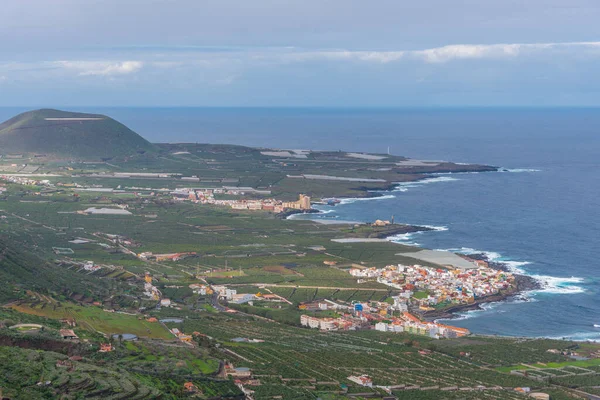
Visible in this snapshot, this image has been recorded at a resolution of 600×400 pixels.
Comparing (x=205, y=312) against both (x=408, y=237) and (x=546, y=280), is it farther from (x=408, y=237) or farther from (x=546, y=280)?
(x=408, y=237)

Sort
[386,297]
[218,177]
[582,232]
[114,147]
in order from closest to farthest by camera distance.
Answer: [386,297] < [582,232] < [218,177] < [114,147]

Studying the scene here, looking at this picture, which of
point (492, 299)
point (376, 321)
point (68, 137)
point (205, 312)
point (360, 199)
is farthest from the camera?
point (68, 137)

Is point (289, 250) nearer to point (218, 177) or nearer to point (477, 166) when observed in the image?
point (218, 177)

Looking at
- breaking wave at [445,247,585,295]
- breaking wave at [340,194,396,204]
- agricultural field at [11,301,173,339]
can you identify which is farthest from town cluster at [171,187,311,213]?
agricultural field at [11,301,173,339]

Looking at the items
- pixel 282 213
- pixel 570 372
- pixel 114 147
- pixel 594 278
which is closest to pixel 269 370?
pixel 570 372

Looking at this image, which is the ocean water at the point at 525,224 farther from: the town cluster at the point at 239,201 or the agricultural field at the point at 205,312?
the agricultural field at the point at 205,312

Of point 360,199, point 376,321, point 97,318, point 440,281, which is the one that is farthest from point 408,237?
point 97,318
